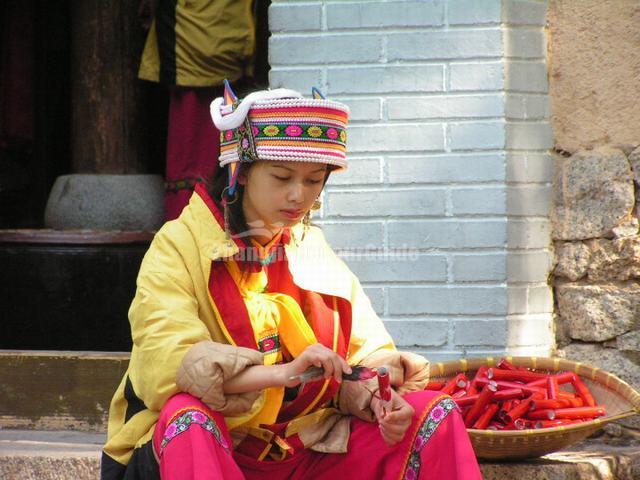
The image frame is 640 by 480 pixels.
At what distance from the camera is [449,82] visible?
3.78 meters

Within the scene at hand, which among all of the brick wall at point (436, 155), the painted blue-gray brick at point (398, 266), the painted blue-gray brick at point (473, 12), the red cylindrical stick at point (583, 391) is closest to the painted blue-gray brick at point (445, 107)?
the brick wall at point (436, 155)

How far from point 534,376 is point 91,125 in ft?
8.20

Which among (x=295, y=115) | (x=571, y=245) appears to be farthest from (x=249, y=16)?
(x=295, y=115)

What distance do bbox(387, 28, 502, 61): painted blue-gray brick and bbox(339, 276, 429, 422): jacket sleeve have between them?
3.75 feet

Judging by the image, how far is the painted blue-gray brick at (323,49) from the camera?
12.5ft

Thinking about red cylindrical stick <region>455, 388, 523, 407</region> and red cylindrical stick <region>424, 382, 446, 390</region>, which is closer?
red cylindrical stick <region>455, 388, 523, 407</region>

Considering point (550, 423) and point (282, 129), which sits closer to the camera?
point (282, 129)

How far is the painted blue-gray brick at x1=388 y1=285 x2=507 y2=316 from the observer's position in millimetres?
3764

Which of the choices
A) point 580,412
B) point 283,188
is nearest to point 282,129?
point 283,188

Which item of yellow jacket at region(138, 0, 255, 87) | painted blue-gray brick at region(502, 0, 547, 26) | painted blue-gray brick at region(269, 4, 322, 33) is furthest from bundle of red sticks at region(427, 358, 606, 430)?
yellow jacket at region(138, 0, 255, 87)

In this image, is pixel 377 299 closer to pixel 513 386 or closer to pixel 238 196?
pixel 513 386

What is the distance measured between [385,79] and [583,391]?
1.31 m

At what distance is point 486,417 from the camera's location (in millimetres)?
3242

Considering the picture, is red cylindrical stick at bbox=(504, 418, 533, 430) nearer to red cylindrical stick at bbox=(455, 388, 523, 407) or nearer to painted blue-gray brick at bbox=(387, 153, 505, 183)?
red cylindrical stick at bbox=(455, 388, 523, 407)
